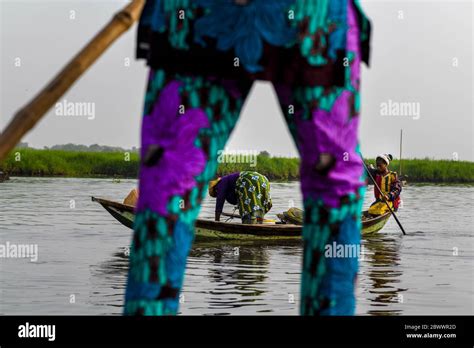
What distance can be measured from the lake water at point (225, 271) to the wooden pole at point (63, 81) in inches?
223

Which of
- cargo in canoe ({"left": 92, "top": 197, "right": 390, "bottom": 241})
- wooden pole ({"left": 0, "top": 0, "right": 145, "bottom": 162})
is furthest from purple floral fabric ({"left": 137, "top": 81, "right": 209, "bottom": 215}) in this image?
cargo in canoe ({"left": 92, "top": 197, "right": 390, "bottom": 241})

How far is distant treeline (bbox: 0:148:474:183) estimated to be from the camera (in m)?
37.7

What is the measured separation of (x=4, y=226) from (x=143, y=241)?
15177 mm

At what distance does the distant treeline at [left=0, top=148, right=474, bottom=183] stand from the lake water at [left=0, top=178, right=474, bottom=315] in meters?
17.4

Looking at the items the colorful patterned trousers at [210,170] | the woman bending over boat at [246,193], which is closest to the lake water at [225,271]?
the woman bending over boat at [246,193]

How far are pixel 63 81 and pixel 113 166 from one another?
3853cm

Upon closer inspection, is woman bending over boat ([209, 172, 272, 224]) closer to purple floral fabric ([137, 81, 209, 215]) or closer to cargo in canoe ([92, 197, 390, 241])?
cargo in canoe ([92, 197, 390, 241])

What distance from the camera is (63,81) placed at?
1.89 metres

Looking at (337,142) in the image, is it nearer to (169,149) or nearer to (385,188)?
(169,149)

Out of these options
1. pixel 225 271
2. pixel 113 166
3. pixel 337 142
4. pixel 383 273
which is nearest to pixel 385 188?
pixel 383 273

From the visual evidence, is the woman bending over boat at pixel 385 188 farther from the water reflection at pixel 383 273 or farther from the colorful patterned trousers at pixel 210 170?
the colorful patterned trousers at pixel 210 170

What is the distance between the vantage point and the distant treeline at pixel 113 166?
3766 centimetres

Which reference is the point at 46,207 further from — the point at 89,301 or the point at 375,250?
the point at 89,301
